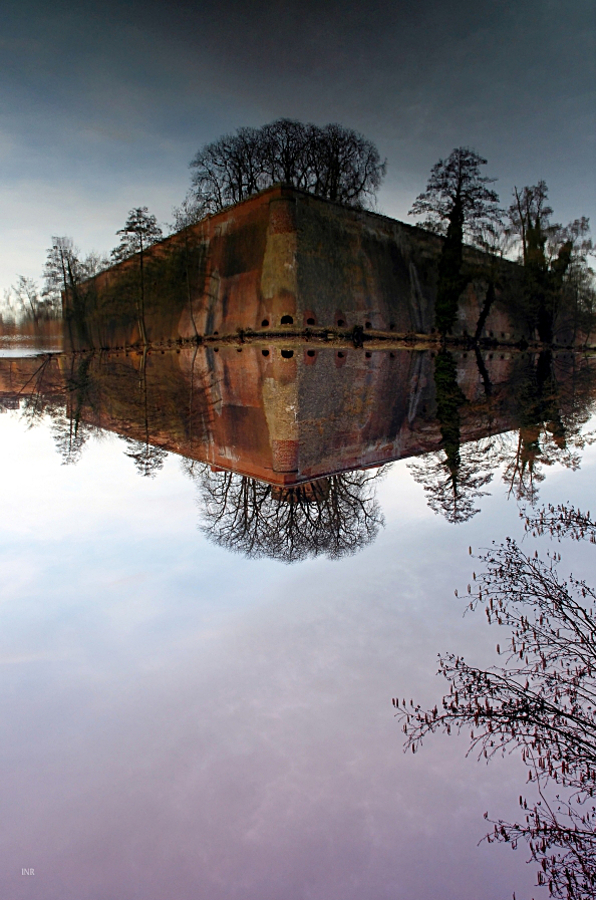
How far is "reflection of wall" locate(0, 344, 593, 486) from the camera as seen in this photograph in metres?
10.4

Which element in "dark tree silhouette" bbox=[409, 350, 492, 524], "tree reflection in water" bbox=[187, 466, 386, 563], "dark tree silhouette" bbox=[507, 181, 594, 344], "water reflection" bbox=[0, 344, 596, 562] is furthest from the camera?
"dark tree silhouette" bbox=[507, 181, 594, 344]

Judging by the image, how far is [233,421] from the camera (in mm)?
11586

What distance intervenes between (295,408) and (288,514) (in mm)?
4101

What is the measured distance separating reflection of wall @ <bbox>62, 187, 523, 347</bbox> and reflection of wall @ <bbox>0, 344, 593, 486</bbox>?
4.01 feet

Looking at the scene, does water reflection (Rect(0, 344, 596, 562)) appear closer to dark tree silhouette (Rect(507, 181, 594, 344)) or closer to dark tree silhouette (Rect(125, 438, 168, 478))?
dark tree silhouette (Rect(125, 438, 168, 478))

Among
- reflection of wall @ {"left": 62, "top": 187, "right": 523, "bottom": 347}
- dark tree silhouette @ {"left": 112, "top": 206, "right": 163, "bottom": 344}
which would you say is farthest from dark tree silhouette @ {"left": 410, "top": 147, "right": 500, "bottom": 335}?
dark tree silhouette @ {"left": 112, "top": 206, "right": 163, "bottom": 344}

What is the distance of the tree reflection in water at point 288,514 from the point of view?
12789 millimetres

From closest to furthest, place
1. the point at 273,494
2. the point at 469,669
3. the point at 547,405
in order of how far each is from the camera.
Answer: the point at 469,669, the point at 273,494, the point at 547,405

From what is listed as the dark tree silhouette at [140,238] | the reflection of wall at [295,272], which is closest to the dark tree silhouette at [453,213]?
the reflection of wall at [295,272]

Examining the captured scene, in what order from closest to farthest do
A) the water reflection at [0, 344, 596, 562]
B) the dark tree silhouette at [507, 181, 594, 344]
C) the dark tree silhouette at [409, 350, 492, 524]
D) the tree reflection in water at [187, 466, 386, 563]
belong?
the dark tree silhouette at [409, 350, 492, 524]
the water reflection at [0, 344, 596, 562]
the tree reflection in water at [187, 466, 386, 563]
the dark tree silhouette at [507, 181, 594, 344]

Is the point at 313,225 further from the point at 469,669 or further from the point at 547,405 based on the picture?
the point at 469,669

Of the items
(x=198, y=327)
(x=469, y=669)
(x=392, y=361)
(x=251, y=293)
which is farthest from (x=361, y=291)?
(x=469, y=669)

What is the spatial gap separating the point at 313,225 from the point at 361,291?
2.64m

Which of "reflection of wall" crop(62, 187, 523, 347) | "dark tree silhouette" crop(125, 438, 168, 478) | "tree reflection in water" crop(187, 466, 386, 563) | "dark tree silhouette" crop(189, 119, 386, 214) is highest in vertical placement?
"dark tree silhouette" crop(189, 119, 386, 214)
